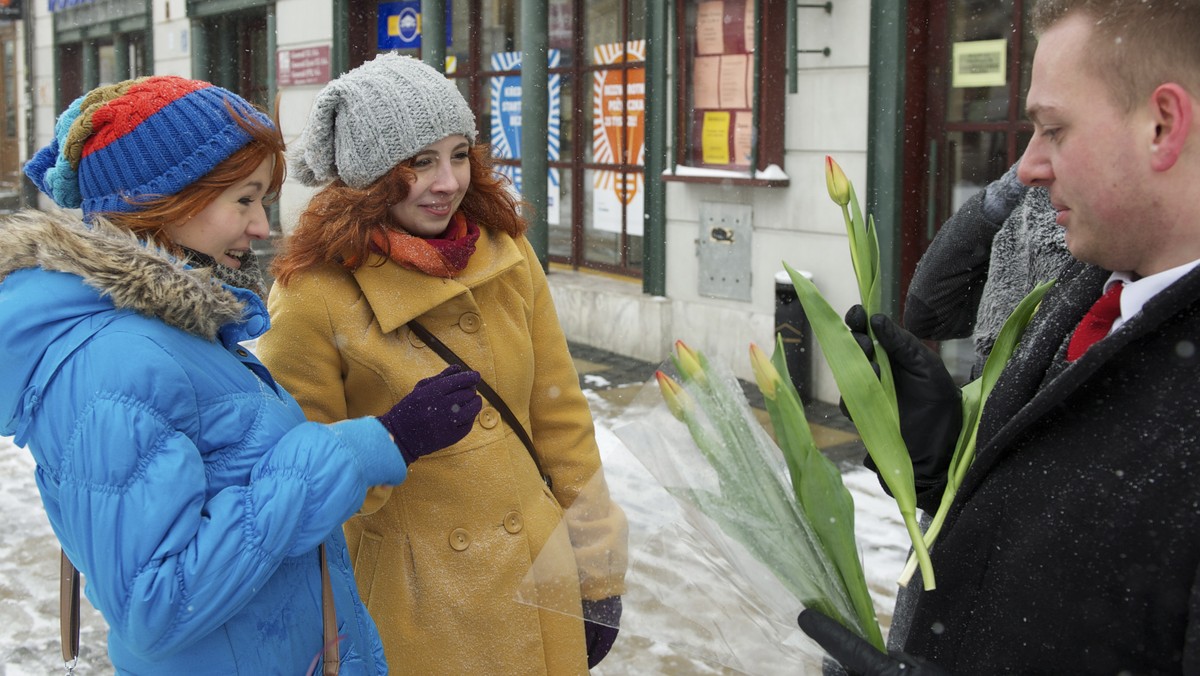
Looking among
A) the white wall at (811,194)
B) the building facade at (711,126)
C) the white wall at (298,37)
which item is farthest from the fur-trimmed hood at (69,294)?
the white wall at (298,37)

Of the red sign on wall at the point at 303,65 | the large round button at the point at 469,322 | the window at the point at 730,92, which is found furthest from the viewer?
the red sign on wall at the point at 303,65

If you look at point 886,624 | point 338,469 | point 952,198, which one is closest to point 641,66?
point 952,198

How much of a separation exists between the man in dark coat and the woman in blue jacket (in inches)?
32.4

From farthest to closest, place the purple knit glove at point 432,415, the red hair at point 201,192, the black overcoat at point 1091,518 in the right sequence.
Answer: the purple knit glove at point 432,415
the red hair at point 201,192
the black overcoat at point 1091,518

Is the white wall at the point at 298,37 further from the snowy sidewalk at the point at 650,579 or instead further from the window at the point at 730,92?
the window at the point at 730,92

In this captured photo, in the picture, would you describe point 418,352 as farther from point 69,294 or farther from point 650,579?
point 650,579

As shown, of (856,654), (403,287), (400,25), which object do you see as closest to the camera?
(856,654)

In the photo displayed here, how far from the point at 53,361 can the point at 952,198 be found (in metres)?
5.60

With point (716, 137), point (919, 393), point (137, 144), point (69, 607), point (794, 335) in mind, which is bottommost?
point (794, 335)

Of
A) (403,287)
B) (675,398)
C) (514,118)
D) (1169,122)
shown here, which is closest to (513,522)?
(403,287)

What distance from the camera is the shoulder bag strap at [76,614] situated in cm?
199

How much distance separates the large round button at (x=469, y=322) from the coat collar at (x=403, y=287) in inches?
2.5

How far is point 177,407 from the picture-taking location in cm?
175

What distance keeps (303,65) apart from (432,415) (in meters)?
10.5
